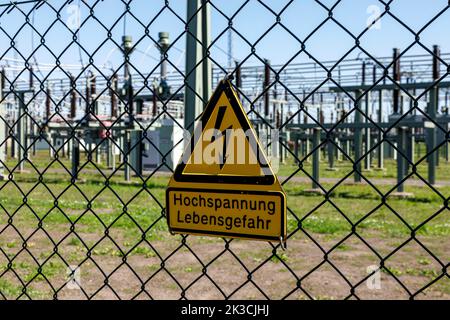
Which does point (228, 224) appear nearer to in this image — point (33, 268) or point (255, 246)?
point (33, 268)

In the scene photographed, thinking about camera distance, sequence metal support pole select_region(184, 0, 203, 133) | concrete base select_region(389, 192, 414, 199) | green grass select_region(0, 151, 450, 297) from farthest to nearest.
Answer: concrete base select_region(389, 192, 414, 199)
green grass select_region(0, 151, 450, 297)
metal support pole select_region(184, 0, 203, 133)

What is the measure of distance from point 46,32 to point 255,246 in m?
3.71

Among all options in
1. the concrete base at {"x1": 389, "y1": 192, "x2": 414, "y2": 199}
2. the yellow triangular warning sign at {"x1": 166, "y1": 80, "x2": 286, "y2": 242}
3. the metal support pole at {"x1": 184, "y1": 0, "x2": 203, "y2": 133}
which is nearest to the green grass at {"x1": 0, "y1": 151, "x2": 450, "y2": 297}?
the concrete base at {"x1": 389, "y1": 192, "x2": 414, "y2": 199}

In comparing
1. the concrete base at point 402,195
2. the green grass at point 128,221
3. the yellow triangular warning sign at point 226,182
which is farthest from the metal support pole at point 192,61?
the concrete base at point 402,195

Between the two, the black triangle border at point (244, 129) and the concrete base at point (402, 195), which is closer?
the black triangle border at point (244, 129)

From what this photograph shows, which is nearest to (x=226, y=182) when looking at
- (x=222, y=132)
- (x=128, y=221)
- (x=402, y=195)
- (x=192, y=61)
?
(x=222, y=132)

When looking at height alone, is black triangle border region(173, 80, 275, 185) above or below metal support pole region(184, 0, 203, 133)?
below

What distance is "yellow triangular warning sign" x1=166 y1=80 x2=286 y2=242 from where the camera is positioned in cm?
167

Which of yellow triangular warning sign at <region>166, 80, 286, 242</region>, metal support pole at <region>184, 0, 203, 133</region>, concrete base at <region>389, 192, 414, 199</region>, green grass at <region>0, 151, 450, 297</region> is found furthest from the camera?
concrete base at <region>389, 192, 414, 199</region>

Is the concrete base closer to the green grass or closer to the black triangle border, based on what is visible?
the green grass

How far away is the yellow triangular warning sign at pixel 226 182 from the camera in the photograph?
5.49 feet

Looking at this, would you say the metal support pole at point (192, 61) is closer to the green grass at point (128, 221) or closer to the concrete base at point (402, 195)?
the green grass at point (128, 221)
